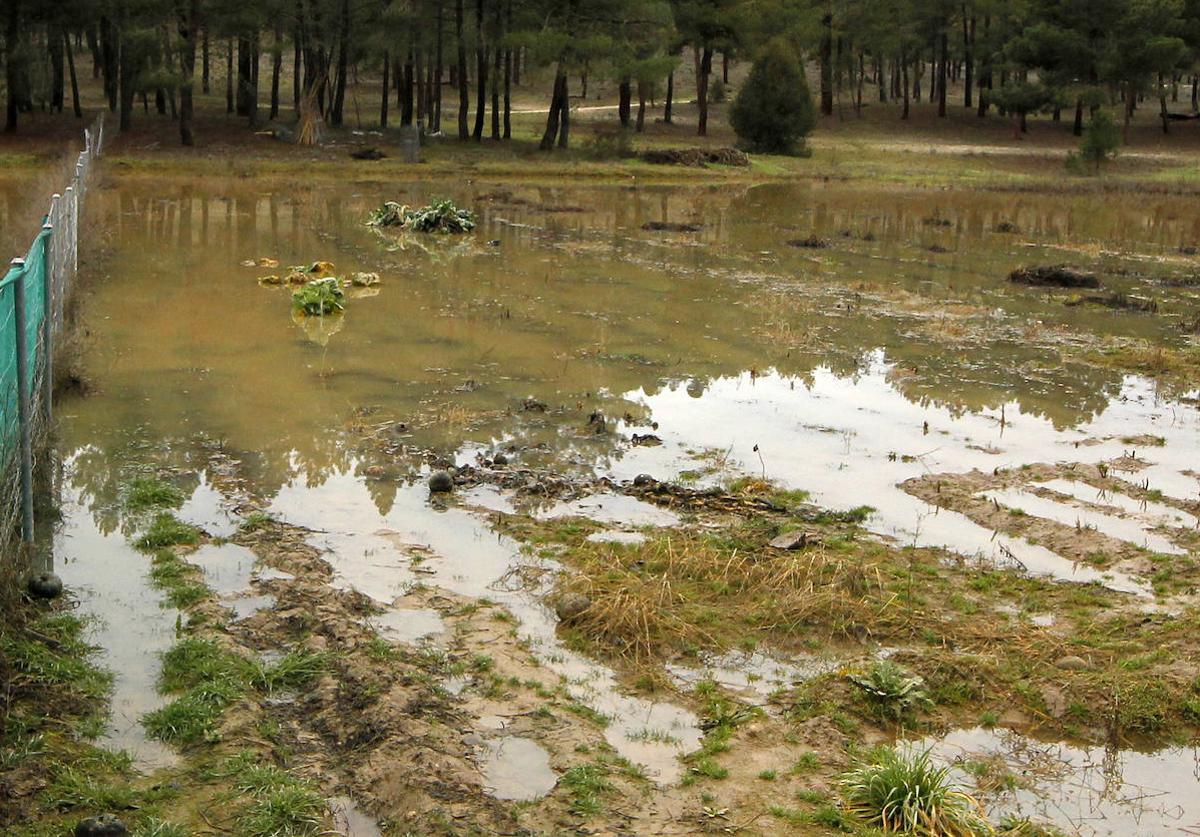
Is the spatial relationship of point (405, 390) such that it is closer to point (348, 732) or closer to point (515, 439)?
point (515, 439)

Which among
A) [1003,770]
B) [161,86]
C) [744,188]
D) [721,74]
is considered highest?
[721,74]

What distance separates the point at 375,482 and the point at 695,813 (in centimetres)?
526

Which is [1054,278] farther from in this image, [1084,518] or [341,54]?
[341,54]

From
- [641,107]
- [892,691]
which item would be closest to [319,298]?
[892,691]

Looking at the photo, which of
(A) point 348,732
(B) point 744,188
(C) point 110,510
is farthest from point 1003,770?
(B) point 744,188

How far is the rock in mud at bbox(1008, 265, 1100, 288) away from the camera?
22328 millimetres

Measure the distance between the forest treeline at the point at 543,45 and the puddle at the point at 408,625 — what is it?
3487 centimetres

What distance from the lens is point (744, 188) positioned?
131 ft

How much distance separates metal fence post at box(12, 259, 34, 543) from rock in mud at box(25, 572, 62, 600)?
0.64 m

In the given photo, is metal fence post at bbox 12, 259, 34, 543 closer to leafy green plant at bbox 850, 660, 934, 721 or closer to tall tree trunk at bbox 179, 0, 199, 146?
leafy green plant at bbox 850, 660, 934, 721

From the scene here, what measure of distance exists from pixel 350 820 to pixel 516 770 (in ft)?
2.84

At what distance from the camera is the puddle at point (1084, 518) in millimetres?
9547

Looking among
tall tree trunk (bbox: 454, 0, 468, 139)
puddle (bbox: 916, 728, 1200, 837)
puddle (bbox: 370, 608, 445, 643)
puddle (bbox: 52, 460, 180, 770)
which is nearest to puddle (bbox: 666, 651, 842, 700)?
puddle (bbox: 916, 728, 1200, 837)

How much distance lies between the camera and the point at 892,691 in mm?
6828
